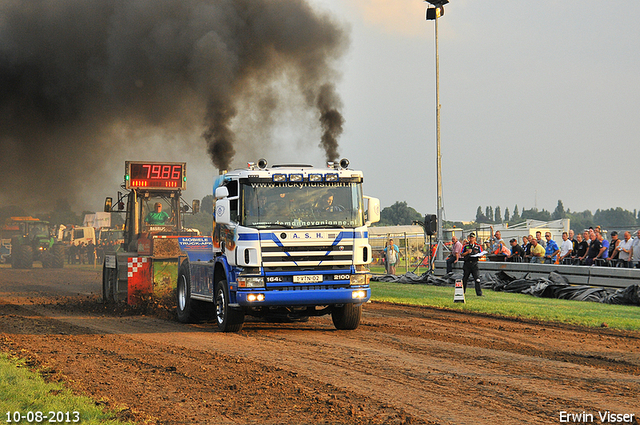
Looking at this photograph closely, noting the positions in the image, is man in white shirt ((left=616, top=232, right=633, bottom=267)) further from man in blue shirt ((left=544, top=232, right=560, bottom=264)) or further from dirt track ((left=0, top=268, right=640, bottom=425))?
dirt track ((left=0, top=268, right=640, bottom=425))

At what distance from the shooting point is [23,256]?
37062 mm

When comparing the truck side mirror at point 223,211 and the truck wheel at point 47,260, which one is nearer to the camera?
the truck side mirror at point 223,211

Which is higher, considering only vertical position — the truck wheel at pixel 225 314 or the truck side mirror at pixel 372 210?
the truck side mirror at pixel 372 210

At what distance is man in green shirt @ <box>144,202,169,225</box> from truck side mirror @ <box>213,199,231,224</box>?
7.14m

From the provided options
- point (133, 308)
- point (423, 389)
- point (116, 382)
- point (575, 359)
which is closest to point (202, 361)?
point (116, 382)

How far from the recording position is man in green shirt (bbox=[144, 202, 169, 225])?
18438 mm

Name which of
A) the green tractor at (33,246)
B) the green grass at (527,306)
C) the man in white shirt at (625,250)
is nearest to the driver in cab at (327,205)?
the green grass at (527,306)

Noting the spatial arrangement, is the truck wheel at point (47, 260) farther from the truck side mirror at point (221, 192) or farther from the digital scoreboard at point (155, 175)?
the truck side mirror at point (221, 192)

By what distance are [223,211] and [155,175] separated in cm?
722

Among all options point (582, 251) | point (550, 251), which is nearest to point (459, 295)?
point (582, 251)

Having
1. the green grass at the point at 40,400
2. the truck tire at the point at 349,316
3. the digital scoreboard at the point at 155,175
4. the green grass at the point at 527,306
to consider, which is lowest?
the green grass at the point at 40,400

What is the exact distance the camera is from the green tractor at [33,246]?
121 feet

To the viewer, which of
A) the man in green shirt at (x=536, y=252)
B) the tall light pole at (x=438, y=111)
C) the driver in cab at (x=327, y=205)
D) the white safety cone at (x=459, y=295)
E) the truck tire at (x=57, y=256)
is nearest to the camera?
the driver in cab at (x=327, y=205)

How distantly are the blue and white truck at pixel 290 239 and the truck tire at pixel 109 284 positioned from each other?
6101 mm
